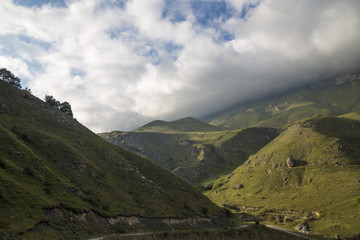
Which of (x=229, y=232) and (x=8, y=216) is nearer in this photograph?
(x=8, y=216)

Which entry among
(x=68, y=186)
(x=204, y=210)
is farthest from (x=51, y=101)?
(x=204, y=210)

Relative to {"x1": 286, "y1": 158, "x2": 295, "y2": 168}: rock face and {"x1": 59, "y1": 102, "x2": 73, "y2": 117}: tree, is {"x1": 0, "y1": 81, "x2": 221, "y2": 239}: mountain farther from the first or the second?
{"x1": 286, "y1": 158, "x2": 295, "y2": 168}: rock face

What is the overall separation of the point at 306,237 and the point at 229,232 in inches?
2179

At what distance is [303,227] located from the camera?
121875 mm

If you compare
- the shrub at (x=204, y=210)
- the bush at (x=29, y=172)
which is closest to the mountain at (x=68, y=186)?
the bush at (x=29, y=172)

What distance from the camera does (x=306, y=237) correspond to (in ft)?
360

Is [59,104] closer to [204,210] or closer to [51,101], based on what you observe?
[51,101]

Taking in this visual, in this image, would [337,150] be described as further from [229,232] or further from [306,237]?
[229,232]

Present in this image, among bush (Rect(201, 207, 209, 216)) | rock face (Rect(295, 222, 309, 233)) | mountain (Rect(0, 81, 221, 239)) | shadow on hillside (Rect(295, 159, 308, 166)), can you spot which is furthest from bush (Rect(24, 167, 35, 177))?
shadow on hillside (Rect(295, 159, 308, 166))

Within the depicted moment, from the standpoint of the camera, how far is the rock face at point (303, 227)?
119838 mm

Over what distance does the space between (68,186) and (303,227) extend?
392 ft

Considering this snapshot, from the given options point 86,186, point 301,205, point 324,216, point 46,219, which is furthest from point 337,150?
point 46,219

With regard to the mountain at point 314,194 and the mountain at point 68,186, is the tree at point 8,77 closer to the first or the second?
the mountain at point 68,186

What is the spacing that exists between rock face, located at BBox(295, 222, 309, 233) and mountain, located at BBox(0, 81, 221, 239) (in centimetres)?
4888
